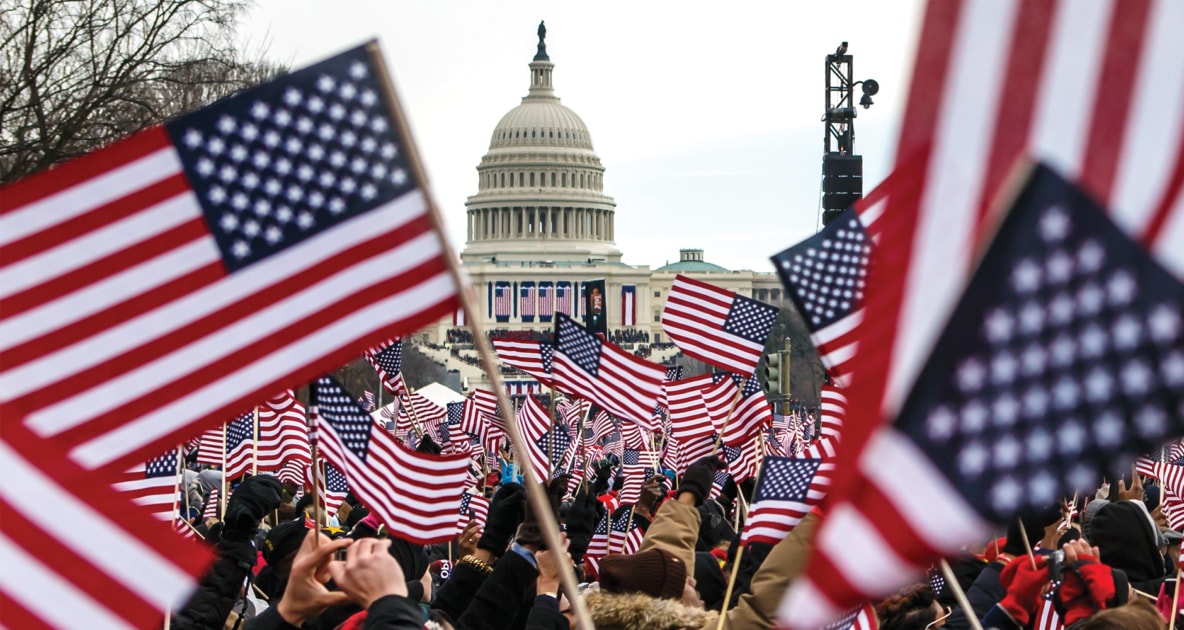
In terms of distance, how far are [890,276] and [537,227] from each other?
13878cm

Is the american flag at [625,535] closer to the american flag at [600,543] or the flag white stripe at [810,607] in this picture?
the american flag at [600,543]

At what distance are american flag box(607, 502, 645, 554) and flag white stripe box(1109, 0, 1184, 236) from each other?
5293 millimetres

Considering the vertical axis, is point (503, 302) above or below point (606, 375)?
below

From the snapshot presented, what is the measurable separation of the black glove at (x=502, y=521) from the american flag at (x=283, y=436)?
238 inches

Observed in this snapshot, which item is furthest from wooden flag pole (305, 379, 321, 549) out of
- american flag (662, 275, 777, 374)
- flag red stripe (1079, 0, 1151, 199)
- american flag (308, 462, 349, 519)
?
american flag (308, 462, 349, 519)

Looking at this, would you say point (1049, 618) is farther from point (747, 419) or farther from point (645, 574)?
point (747, 419)

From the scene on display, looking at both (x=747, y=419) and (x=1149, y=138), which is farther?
(x=747, y=419)

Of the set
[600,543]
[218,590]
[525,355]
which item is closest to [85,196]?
[218,590]

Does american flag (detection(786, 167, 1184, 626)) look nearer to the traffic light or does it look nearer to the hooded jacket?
the hooded jacket

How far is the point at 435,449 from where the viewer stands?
14.2m

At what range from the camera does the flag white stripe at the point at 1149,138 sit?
2393 mm

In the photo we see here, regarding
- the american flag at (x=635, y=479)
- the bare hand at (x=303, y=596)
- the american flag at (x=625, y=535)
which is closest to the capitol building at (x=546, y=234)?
the american flag at (x=635, y=479)

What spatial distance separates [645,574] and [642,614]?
1.43 ft

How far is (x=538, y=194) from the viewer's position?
13850cm
